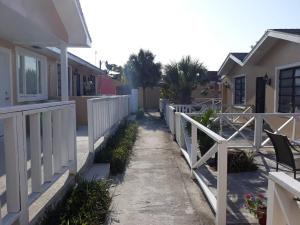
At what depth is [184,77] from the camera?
19.4 meters

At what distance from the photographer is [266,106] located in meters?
13.2

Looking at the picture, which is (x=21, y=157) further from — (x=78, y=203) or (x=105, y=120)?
(x=105, y=120)

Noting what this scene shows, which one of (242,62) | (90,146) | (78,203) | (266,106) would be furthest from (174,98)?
(78,203)

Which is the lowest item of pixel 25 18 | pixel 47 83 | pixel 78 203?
pixel 78 203

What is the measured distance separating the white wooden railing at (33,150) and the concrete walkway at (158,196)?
1017mm

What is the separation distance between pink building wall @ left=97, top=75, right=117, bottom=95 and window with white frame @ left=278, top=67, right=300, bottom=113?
16.3 m

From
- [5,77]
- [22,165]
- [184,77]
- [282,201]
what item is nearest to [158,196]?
[22,165]

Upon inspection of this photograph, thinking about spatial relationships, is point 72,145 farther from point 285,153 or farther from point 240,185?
point 285,153

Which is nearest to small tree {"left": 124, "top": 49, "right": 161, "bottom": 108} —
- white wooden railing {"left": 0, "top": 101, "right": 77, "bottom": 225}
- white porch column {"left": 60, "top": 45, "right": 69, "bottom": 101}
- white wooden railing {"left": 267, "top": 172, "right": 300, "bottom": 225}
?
white porch column {"left": 60, "top": 45, "right": 69, "bottom": 101}

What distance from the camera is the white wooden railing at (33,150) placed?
9.80 feet

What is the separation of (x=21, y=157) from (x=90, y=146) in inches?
147

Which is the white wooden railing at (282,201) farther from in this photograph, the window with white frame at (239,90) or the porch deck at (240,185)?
the window with white frame at (239,90)

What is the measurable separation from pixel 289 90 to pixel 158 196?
8048 mm

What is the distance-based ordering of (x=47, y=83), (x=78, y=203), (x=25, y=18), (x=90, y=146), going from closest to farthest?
(x=78, y=203)
(x=25, y=18)
(x=90, y=146)
(x=47, y=83)
